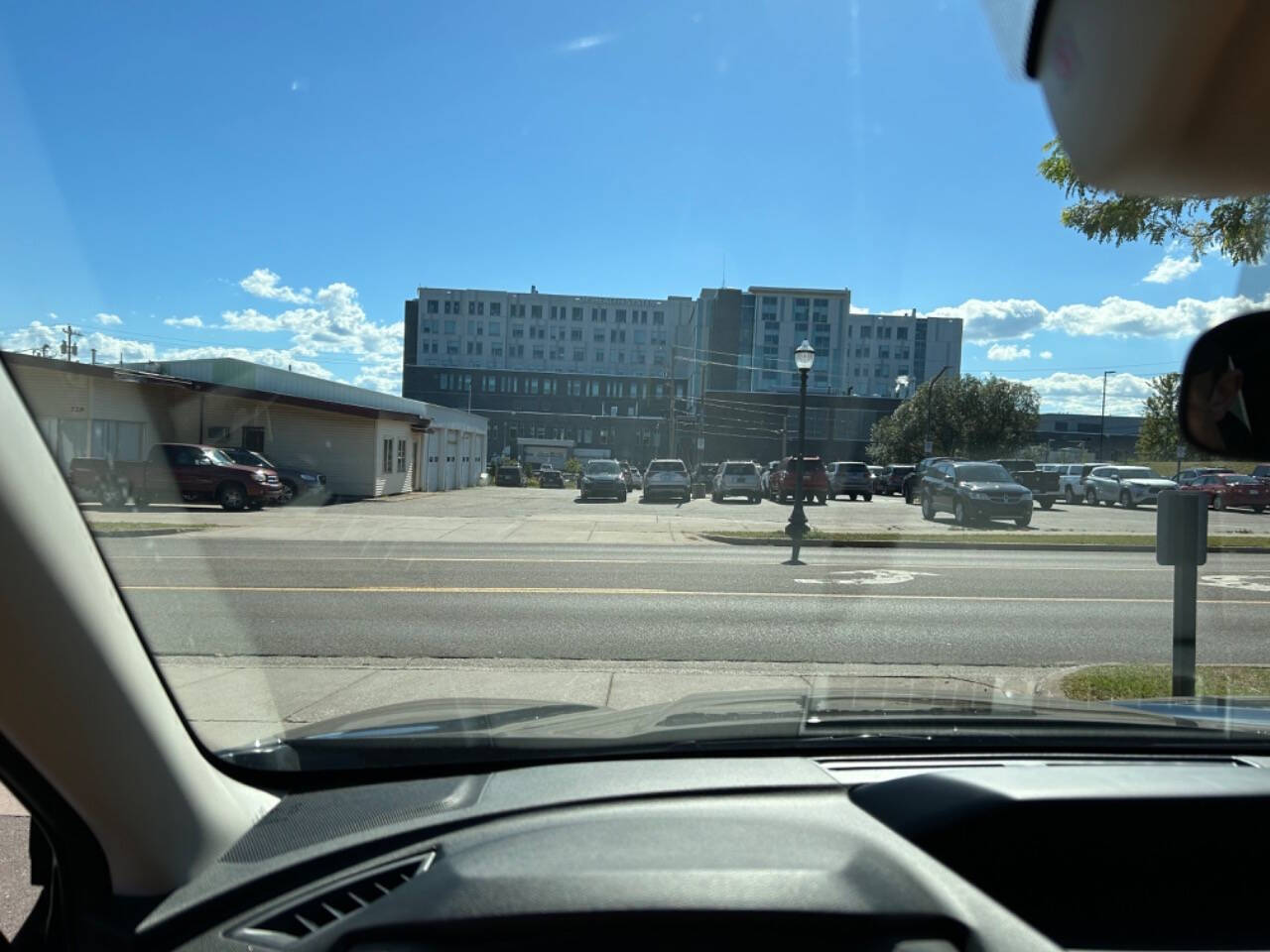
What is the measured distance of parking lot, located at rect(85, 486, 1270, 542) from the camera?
1962 cm

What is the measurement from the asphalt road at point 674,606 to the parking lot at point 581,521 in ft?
9.14

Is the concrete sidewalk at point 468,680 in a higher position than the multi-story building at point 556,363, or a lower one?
lower

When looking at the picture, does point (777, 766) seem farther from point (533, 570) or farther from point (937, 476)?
point (937, 476)

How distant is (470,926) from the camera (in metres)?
1.93

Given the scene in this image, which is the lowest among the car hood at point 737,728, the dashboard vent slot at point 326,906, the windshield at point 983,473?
the dashboard vent slot at point 326,906

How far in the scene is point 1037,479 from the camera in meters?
29.8

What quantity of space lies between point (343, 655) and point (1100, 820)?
20.3 ft

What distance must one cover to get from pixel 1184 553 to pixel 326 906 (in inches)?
A: 219

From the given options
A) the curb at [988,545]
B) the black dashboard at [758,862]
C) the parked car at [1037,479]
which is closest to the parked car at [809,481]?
the parked car at [1037,479]

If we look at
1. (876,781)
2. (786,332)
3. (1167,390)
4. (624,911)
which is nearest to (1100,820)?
(876,781)

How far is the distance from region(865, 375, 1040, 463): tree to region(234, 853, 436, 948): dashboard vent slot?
103 feet

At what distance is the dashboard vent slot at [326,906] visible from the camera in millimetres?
2064

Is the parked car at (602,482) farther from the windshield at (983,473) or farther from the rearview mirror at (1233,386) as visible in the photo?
the rearview mirror at (1233,386)

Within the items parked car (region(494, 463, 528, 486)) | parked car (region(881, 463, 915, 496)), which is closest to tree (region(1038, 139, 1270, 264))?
parked car (region(881, 463, 915, 496))
